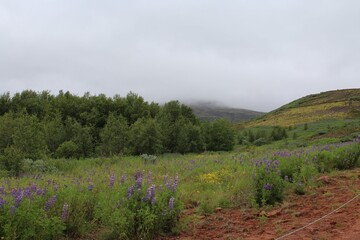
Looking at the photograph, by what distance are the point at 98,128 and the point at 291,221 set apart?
27.1 metres

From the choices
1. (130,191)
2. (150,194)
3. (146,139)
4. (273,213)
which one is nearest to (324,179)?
(273,213)

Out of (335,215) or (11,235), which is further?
(335,215)

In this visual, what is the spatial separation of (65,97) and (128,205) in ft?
102

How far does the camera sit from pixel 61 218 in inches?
179

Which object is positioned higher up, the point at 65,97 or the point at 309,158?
the point at 65,97

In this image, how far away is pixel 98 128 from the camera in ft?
101

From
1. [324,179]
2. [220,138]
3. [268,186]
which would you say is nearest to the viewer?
[268,186]

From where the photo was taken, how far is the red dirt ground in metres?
4.57

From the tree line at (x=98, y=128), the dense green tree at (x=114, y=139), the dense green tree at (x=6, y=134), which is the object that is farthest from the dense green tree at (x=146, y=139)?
the dense green tree at (x=6, y=134)

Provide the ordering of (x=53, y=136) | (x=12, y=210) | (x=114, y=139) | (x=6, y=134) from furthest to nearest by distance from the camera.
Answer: (x=53, y=136), (x=114, y=139), (x=6, y=134), (x=12, y=210)

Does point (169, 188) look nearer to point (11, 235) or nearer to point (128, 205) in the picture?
point (128, 205)

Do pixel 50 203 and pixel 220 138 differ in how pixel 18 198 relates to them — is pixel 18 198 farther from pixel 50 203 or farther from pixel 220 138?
pixel 220 138

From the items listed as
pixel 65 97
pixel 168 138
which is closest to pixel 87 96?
pixel 65 97

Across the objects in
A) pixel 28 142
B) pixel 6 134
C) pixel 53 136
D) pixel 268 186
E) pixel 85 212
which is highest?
pixel 6 134
